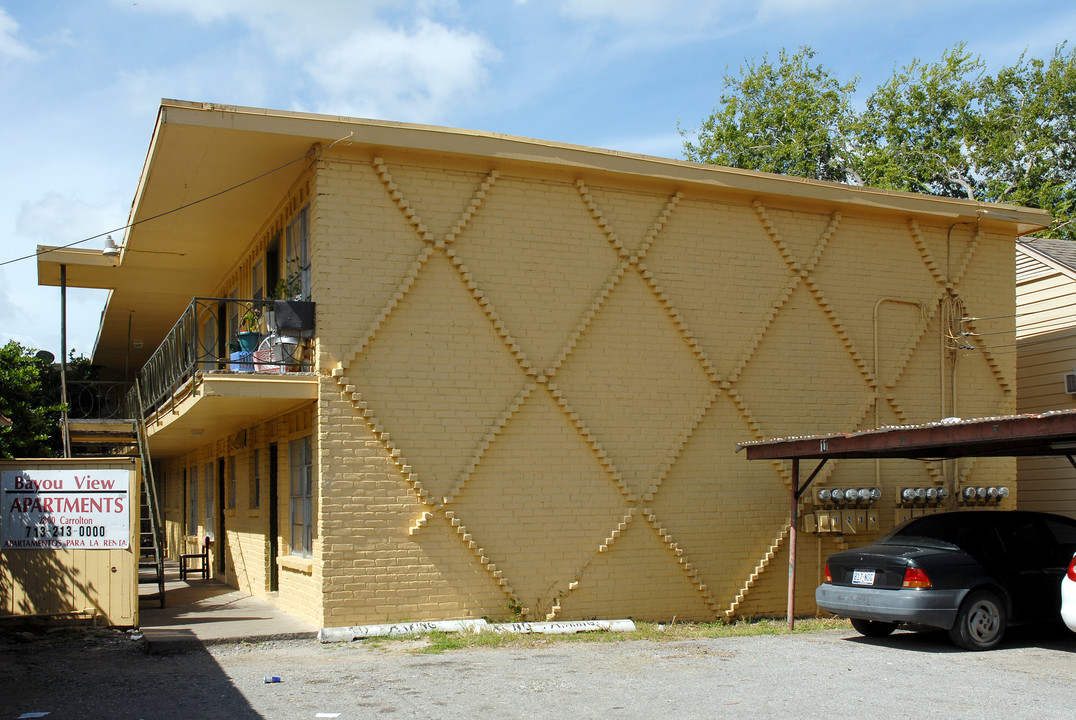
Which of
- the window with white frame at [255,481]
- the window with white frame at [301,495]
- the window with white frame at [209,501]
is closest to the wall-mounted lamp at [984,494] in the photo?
the window with white frame at [301,495]

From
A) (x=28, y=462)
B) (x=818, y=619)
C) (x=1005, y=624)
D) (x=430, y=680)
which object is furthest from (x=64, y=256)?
(x=1005, y=624)

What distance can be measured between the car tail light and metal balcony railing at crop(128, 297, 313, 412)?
742cm

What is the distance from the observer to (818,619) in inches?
579

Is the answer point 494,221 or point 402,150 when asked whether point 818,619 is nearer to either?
point 494,221

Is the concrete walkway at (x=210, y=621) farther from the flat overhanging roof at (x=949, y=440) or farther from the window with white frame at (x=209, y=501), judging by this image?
the flat overhanging roof at (x=949, y=440)

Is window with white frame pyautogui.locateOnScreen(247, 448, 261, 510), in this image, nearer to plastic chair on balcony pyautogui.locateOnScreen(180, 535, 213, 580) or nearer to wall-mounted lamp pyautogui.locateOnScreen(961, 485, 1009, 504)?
plastic chair on balcony pyautogui.locateOnScreen(180, 535, 213, 580)

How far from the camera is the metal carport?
10.1 metres

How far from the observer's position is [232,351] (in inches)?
595

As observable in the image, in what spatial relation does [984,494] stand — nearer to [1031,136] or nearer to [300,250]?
[300,250]

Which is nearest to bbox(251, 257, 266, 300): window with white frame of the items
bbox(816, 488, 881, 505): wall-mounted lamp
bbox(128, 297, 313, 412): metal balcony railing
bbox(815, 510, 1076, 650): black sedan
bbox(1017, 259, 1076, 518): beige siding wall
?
bbox(128, 297, 313, 412): metal balcony railing

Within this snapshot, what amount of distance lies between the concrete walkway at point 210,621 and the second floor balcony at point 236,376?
8.96 ft

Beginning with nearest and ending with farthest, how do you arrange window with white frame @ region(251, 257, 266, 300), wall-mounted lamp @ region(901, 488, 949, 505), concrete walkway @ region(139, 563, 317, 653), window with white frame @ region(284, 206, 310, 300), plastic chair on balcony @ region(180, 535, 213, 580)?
concrete walkway @ region(139, 563, 317, 653) < window with white frame @ region(284, 206, 310, 300) < wall-mounted lamp @ region(901, 488, 949, 505) < window with white frame @ region(251, 257, 266, 300) < plastic chair on balcony @ region(180, 535, 213, 580)

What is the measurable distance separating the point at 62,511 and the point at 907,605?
9.79m

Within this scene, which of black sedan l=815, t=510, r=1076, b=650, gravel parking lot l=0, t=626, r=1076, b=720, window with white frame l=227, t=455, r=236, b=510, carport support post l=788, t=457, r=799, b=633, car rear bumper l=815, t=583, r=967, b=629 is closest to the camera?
gravel parking lot l=0, t=626, r=1076, b=720
